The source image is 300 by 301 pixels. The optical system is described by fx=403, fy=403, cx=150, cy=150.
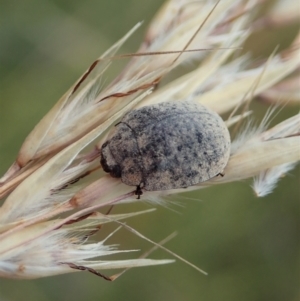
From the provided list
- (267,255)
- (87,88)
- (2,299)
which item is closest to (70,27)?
(87,88)

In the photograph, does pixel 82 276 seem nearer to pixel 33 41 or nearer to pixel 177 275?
pixel 177 275

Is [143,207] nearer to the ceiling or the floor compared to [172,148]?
nearer to the floor

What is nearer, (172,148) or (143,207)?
(172,148)

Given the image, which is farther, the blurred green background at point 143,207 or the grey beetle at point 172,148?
the blurred green background at point 143,207

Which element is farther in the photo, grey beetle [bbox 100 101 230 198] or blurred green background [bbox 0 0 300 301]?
blurred green background [bbox 0 0 300 301]
